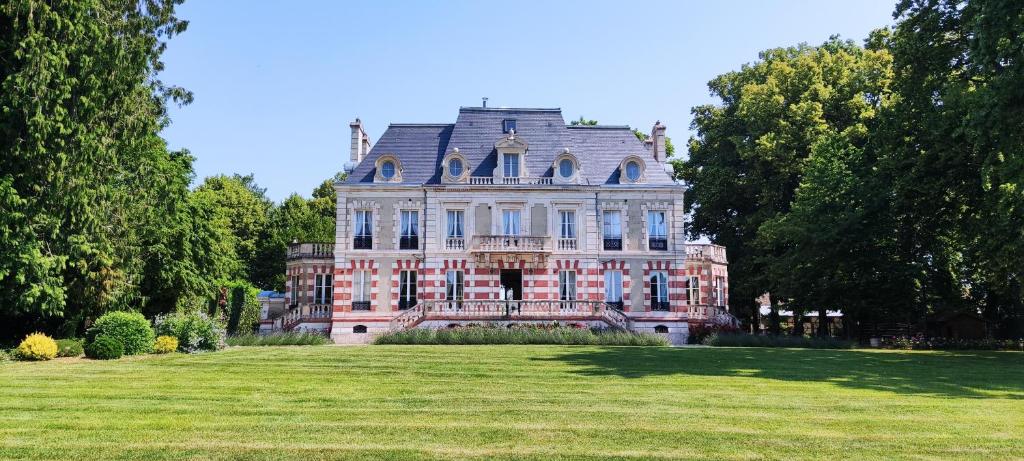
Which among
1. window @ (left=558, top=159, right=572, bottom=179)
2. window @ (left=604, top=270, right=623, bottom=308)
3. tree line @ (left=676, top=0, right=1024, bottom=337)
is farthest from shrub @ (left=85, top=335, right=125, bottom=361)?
tree line @ (left=676, top=0, right=1024, bottom=337)

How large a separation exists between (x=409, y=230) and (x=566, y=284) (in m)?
7.75

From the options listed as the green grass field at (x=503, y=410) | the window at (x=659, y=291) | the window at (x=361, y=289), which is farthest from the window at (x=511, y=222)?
the green grass field at (x=503, y=410)

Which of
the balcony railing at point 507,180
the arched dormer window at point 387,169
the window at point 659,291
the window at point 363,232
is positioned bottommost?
the window at point 659,291

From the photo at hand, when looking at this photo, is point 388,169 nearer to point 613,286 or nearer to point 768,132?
point 613,286

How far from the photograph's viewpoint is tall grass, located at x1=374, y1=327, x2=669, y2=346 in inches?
1019

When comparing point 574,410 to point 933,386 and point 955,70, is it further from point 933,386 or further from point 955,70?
point 955,70

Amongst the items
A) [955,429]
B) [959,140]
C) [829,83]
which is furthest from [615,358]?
[829,83]

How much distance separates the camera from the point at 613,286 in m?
33.5

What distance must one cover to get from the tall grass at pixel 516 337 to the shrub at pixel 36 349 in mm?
10645

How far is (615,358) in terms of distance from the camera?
18.3 meters

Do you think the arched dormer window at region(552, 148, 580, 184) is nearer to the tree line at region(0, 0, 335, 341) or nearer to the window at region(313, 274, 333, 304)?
the window at region(313, 274, 333, 304)

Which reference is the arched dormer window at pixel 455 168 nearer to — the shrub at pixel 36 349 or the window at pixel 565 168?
the window at pixel 565 168

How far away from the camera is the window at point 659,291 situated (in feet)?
110

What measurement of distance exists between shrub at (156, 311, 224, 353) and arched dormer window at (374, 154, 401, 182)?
12429 mm
